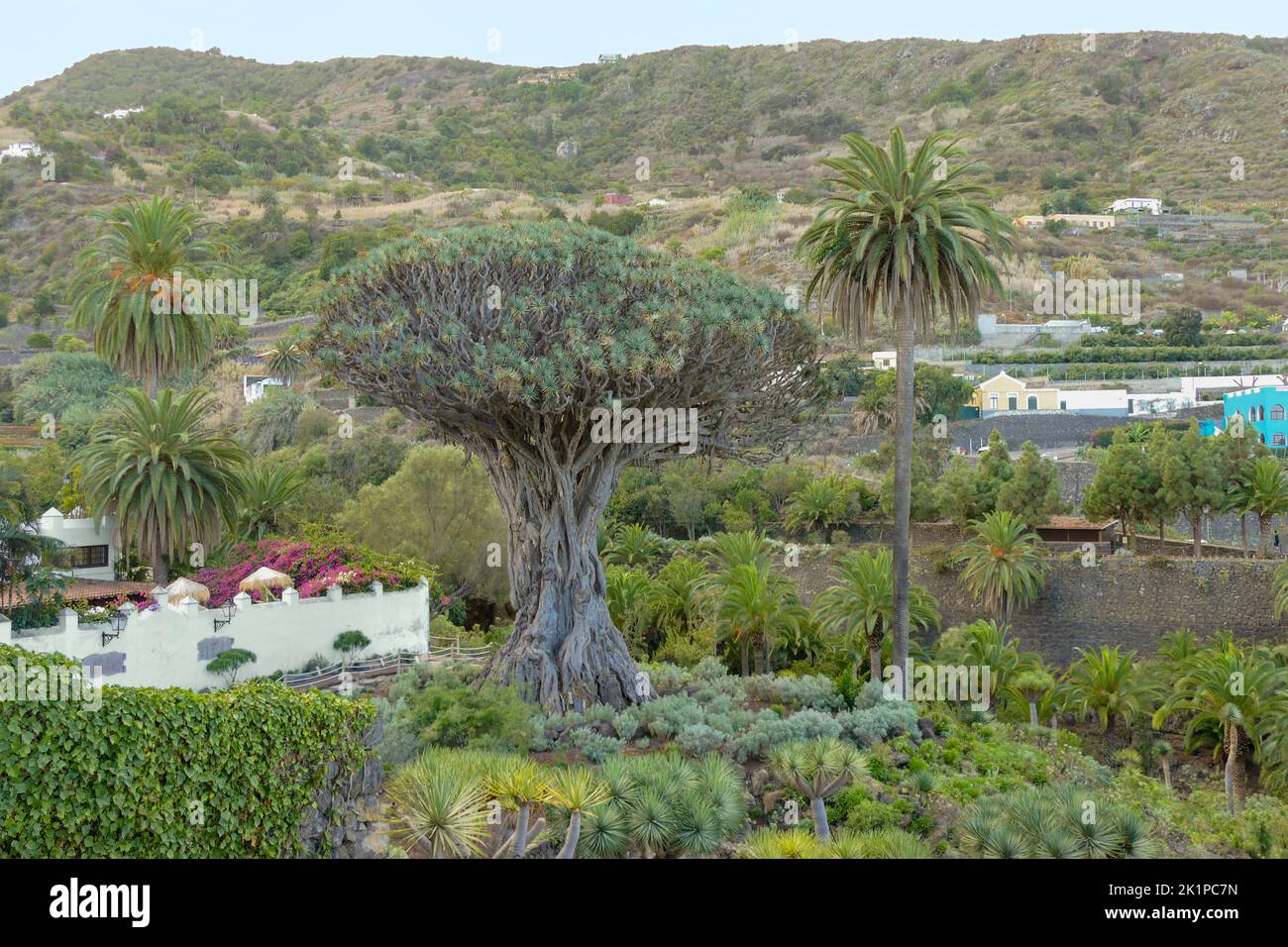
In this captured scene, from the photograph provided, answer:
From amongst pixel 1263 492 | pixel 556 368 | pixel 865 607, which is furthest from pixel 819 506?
pixel 556 368

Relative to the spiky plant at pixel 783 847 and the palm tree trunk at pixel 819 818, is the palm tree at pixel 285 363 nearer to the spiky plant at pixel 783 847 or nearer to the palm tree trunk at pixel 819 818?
the palm tree trunk at pixel 819 818

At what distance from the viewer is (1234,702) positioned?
958 inches

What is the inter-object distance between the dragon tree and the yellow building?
43.3 meters

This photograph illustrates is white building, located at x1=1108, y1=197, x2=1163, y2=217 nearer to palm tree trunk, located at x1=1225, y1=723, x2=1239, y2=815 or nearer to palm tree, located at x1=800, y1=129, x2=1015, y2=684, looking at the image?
palm tree trunk, located at x1=1225, y1=723, x2=1239, y2=815

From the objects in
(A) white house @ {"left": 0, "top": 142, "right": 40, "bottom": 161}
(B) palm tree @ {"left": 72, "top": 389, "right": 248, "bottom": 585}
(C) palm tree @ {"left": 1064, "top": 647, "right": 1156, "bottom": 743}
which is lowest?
(C) palm tree @ {"left": 1064, "top": 647, "right": 1156, "bottom": 743}

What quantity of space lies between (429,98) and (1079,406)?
119m

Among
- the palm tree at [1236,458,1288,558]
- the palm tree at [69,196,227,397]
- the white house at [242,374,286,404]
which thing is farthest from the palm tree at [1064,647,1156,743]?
the white house at [242,374,286,404]

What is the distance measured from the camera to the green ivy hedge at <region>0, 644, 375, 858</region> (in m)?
8.76

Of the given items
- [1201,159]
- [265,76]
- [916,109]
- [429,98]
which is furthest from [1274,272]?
[265,76]

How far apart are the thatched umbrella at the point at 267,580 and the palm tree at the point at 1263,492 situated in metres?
26.9

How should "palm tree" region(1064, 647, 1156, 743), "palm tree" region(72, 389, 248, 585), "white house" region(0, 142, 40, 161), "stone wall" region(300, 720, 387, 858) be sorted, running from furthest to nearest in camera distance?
"white house" region(0, 142, 40, 161), "palm tree" region(72, 389, 248, 585), "palm tree" region(1064, 647, 1156, 743), "stone wall" region(300, 720, 387, 858)

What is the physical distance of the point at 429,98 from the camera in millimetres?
157625

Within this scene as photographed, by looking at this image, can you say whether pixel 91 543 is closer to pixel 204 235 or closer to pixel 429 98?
pixel 204 235

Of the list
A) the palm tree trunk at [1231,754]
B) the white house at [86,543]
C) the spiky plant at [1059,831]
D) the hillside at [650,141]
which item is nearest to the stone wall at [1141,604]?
the palm tree trunk at [1231,754]
